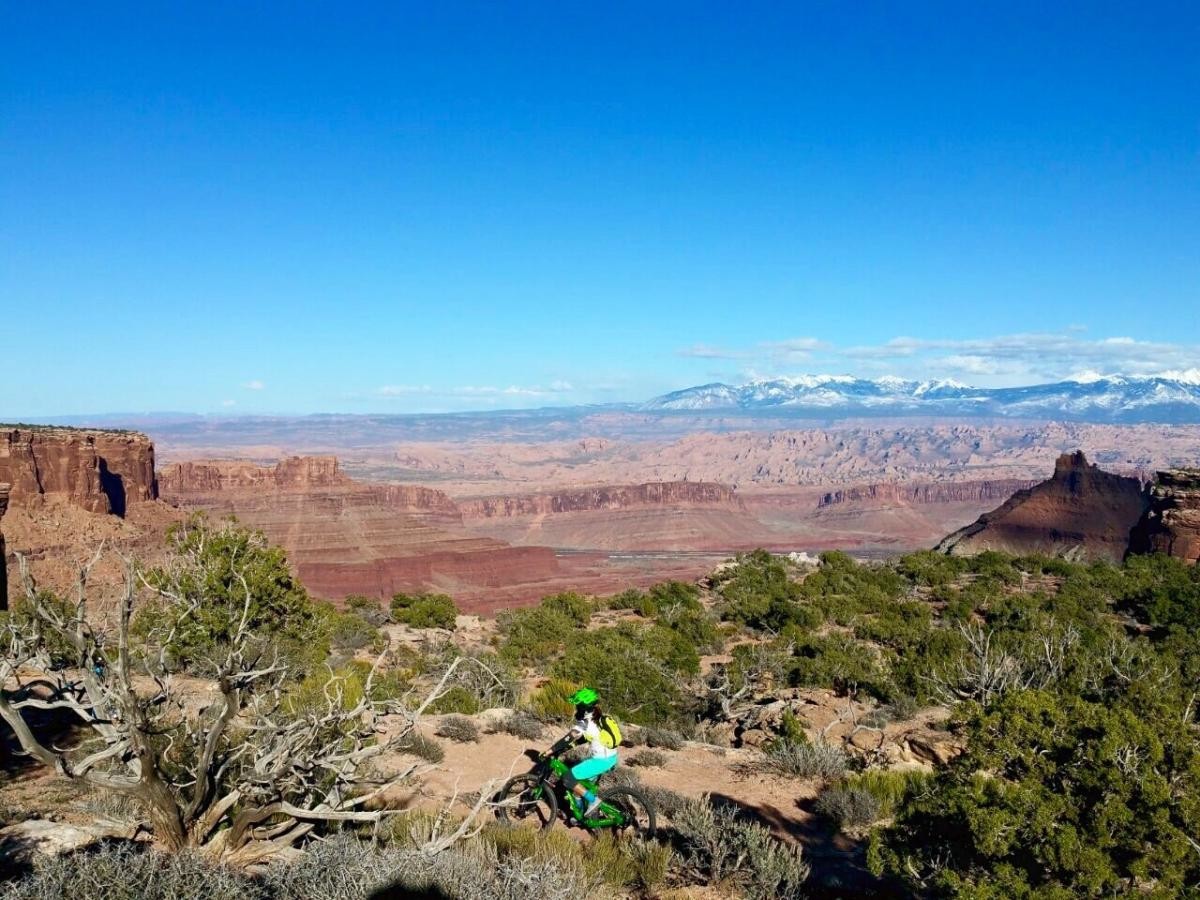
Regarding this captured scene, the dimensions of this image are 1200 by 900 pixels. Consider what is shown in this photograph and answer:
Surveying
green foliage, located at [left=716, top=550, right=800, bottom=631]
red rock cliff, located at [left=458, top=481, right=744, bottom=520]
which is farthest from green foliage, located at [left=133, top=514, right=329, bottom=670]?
red rock cliff, located at [left=458, top=481, right=744, bottom=520]

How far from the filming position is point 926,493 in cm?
15512

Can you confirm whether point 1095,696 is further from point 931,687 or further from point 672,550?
point 672,550

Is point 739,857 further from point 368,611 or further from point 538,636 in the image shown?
point 368,611

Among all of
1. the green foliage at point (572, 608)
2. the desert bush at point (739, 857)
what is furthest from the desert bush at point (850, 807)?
the green foliage at point (572, 608)

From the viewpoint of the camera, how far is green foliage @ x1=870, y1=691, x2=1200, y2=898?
5.24 m

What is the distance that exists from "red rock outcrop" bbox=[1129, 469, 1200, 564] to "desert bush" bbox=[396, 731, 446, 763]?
146 feet

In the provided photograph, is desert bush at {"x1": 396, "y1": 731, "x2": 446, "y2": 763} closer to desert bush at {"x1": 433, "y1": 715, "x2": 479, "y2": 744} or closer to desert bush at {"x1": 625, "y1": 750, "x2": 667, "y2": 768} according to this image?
desert bush at {"x1": 433, "y1": 715, "x2": 479, "y2": 744}

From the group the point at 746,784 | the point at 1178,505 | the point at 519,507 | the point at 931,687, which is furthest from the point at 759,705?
the point at 519,507

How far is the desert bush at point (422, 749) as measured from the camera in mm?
10477

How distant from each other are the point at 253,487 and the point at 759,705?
82.9m

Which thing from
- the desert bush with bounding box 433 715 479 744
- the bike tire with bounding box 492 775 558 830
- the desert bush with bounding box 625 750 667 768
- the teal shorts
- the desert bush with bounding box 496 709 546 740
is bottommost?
the desert bush with bounding box 496 709 546 740

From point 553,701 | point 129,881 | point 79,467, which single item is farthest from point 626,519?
point 129,881

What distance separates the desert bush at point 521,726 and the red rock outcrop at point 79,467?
51054 millimetres

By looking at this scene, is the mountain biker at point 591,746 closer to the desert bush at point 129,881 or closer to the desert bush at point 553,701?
the desert bush at point 129,881
